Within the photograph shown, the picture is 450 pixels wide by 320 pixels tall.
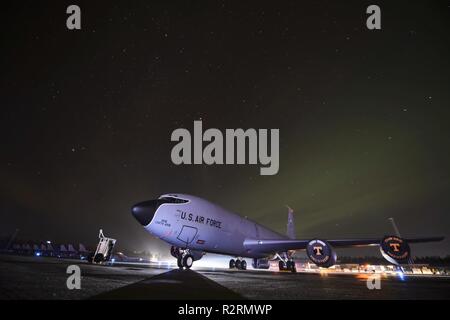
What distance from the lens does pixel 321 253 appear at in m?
20.4

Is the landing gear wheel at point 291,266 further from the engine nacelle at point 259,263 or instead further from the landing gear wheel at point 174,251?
the landing gear wheel at point 174,251

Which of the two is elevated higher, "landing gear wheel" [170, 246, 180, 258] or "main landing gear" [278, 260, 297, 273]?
"landing gear wheel" [170, 246, 180, 258]

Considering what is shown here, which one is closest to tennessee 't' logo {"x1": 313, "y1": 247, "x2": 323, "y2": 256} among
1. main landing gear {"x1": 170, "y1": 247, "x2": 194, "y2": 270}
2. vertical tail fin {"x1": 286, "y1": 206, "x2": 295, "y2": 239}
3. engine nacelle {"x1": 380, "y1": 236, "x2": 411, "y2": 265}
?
engine nacelle {"x1": 380, "y1": 236, "x2": 411, "y2": 265}

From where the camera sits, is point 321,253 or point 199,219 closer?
point 321,253

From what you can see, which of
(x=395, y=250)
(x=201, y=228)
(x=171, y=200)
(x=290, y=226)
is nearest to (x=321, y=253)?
(x=395, y=250)

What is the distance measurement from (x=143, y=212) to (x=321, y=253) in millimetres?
11687

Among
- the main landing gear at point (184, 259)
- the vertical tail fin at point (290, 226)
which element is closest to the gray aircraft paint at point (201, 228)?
the main landing gear at point (184, 259)

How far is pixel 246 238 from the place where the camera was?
Result: 26312mm

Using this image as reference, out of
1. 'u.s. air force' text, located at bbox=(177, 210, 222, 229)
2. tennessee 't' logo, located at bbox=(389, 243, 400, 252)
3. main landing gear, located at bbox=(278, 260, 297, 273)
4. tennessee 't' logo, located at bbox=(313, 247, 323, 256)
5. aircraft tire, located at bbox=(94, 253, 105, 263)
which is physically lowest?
main landing gear, located at bbox=(278, 260, 297, 273)

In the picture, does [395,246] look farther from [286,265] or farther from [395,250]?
[286,265]

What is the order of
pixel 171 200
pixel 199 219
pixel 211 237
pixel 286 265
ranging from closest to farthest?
pixel 171 200, pixel 199 219, pixel 211 237, pixel 286 265

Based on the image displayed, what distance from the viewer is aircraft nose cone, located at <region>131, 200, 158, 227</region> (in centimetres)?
1788

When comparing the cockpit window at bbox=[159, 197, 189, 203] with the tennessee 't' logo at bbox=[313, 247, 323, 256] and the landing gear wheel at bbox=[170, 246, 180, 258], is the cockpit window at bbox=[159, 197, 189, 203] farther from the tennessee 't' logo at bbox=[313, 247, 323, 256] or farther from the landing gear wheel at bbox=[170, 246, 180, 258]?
the tennessee 't' logo at bbox=[313, 247, 323, 256]

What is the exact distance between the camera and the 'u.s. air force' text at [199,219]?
19.5 m
